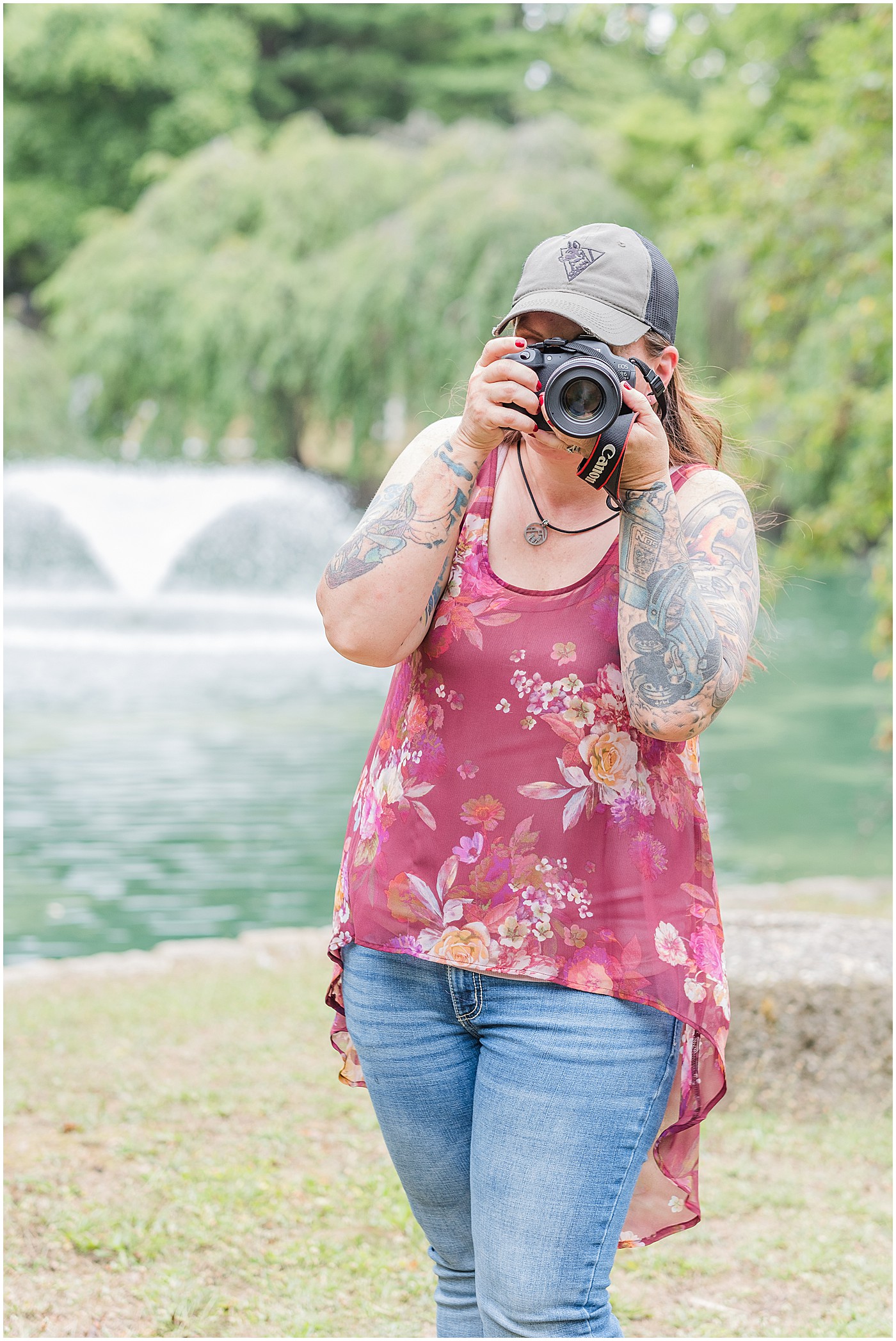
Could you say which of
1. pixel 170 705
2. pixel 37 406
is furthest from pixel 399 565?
pixel 37 406

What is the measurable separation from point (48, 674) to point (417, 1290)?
9.81 m

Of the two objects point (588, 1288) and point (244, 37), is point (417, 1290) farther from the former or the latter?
point (244, 37)

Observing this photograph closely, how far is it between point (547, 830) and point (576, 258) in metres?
0.67

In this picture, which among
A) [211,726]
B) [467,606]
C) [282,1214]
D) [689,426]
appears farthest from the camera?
[211,726]

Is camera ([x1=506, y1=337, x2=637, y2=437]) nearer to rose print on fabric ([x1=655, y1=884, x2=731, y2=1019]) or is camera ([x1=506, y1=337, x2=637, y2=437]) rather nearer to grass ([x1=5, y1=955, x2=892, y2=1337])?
rose print on fabric ([x1=655, y1=884, x2=731, y2=1019])

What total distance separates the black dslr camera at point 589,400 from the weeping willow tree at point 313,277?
14.8 m

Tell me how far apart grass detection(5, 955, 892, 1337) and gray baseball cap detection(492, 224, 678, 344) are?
6.17 ft

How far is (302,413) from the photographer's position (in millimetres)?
19422

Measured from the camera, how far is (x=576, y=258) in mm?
1585

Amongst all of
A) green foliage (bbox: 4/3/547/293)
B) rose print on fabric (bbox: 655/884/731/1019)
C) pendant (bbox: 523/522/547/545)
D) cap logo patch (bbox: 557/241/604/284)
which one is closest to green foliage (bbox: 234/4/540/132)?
green foliage (bbox: 4/3/547/293)

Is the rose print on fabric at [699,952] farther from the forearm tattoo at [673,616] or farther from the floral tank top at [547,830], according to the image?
the forearm tattoo at [673,616]

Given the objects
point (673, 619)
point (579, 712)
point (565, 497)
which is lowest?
point (579, 712)

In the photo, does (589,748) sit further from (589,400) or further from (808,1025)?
(808,1025)

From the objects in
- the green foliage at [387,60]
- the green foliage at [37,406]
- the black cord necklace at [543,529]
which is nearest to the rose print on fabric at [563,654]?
the black cord necklace at [543,529]
